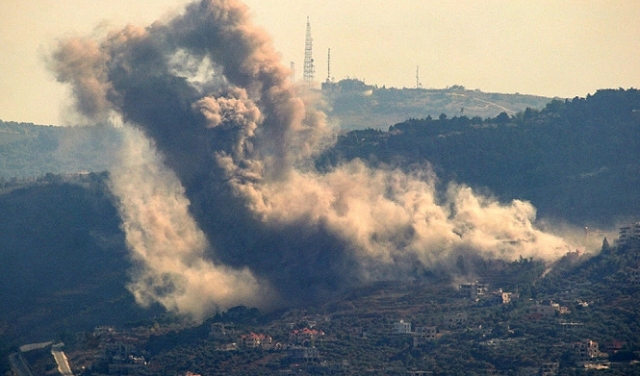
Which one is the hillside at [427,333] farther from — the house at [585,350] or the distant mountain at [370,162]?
the distant mountain at [370,162]

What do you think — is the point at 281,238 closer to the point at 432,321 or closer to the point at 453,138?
the point at 432,321

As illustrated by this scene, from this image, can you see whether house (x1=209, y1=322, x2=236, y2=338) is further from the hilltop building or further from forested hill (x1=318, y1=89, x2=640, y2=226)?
forested hill (x1=318, y1=89, x2=640, y2=226)

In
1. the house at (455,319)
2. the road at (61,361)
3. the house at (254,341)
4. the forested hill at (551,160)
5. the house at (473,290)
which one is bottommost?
the road at (61,361)

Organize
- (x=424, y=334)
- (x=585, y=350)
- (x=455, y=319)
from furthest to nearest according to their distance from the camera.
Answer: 1. (x=455, y=319)
2. (x=424, y=334)
3. (x=585, y=350)

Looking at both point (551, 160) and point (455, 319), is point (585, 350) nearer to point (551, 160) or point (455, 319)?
point (455, 319)

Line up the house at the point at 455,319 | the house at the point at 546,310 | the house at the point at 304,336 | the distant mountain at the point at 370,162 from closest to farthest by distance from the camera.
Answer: the house at the point at 304,336 < the house at the point at 546,310 < the house at the point at 455,319 < the distant mountain at the point at 370,162

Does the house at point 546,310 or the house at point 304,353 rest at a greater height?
the house at point 546,310

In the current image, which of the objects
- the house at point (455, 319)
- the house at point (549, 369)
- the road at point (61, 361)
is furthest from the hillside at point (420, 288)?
the road at point (61, 361)

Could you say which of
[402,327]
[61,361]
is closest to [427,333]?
[402,327]

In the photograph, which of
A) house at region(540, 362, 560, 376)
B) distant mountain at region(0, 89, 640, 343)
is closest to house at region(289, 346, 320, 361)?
house at region(540, 362, 560, 376)
